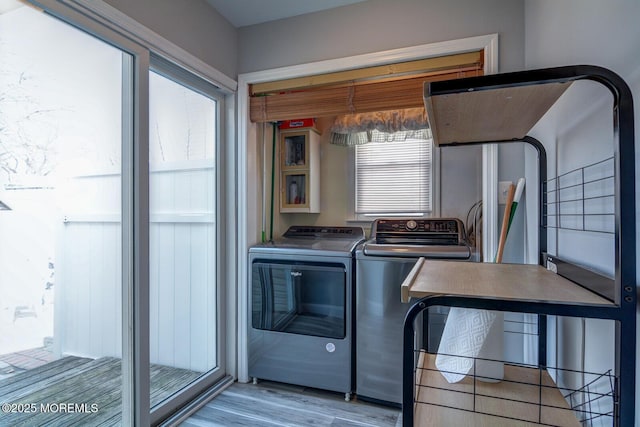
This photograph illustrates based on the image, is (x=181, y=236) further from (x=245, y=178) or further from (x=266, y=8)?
(x=266, y=8)

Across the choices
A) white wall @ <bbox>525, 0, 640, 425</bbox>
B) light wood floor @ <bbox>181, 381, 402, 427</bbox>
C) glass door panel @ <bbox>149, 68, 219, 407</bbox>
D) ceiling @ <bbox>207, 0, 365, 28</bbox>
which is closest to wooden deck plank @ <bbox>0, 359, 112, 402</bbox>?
glass door panel @ <bbox>149, 68, 219, 407</bbox>

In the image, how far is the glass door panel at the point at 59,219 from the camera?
4.03 feet

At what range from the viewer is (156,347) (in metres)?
1.82

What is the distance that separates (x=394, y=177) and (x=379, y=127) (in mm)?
435

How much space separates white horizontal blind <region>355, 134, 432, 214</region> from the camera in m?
2.61

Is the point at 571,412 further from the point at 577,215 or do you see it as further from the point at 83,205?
the point at 83,205

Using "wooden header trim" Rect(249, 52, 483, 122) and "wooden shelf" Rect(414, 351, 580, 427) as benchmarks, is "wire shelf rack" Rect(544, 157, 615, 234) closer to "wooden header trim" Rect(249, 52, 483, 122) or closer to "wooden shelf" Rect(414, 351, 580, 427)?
"wooden shelf" Rect(414, 351, 580, 427)

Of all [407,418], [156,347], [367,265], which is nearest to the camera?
[407,418]

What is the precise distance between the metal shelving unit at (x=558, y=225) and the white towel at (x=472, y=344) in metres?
0.09

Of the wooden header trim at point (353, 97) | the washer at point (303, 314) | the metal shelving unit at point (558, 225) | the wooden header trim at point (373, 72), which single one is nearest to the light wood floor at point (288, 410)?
the washer at point (303, 314)

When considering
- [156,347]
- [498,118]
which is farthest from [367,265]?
[156,347]

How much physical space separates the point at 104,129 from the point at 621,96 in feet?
6.12

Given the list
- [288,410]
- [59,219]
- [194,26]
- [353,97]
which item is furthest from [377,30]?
[288,410]

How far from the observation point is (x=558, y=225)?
1.24 metres
